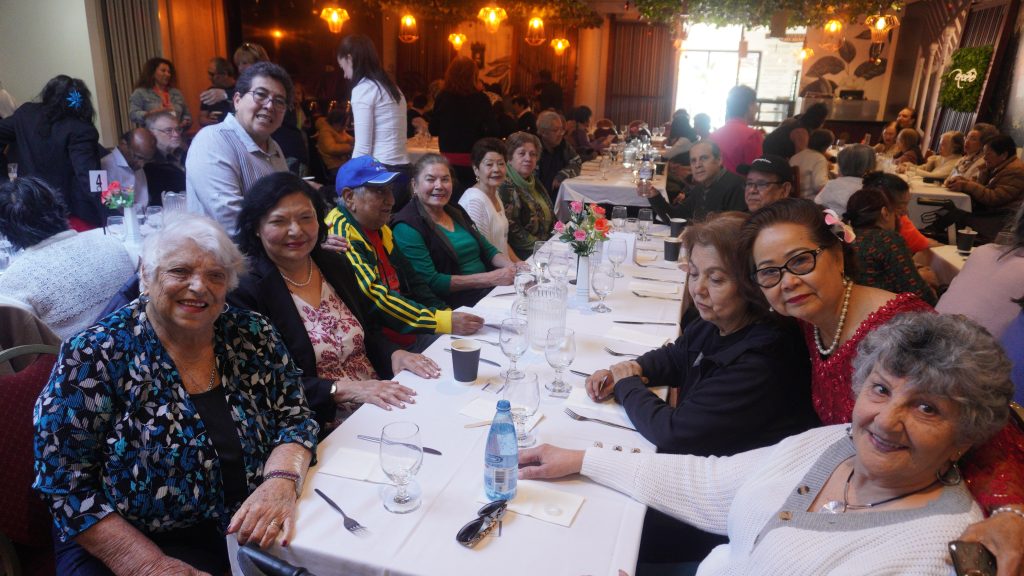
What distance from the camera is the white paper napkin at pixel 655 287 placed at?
3358 millimetres

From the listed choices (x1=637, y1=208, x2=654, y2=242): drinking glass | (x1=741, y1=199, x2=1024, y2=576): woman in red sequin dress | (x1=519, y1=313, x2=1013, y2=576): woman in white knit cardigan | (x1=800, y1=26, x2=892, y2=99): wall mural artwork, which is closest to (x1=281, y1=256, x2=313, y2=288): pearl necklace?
(x1=741, y1=199, x2=1024, y2=576): woman in red sequin dress

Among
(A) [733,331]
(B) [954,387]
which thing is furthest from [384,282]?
(B) [954,387]

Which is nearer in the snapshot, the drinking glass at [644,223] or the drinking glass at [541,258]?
the drinking glass at [541,258]

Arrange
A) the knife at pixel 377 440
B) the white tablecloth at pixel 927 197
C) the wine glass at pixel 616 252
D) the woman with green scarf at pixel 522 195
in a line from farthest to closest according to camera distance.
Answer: the white tablecloth at pixel 927 197, the woman with green scarf at pixel 522 195, the wine glass at pixel 616 252, the knife at pixel 377 440

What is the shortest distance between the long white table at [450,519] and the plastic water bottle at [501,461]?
0.06 metres

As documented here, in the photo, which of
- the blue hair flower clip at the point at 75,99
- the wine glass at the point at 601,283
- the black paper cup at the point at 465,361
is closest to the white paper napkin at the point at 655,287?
the wine glass at the point at 601,283

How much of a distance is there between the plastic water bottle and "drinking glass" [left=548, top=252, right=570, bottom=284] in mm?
1490

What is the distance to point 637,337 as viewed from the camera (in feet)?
8.80

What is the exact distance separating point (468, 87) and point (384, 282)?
13.5 ft

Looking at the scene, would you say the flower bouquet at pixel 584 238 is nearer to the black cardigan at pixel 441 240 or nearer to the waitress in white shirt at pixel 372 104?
the black cardigan at pixel 441 240

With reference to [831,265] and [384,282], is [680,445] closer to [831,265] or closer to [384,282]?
[831,265]

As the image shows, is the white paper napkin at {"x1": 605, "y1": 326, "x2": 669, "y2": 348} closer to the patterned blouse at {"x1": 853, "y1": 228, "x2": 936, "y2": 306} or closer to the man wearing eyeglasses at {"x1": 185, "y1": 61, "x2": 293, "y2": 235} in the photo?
the patterned blouse at {"x1": 853, "y1": 228, "x2": 936, "y2": 306}

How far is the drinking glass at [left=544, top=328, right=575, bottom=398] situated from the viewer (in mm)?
2107

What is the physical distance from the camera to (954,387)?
1.12 m
